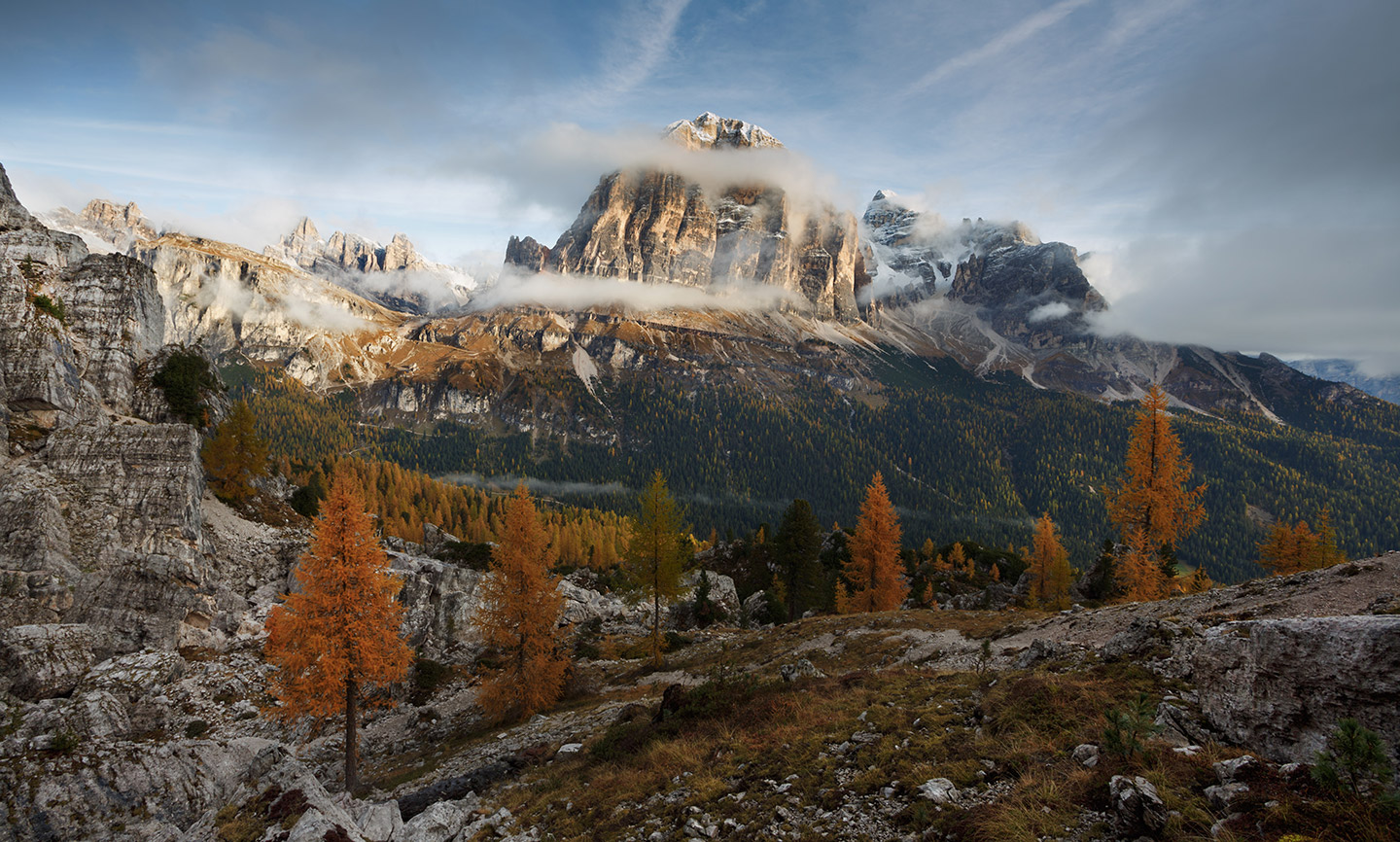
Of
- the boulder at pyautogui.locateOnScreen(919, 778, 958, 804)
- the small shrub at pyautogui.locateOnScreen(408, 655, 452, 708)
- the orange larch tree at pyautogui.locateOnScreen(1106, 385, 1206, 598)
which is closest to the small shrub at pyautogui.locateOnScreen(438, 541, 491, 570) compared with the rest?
the small shrub at pyautogui.locateOnScreen(408, 655, 452, 708)

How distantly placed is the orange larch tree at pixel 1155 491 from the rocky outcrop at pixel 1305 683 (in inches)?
1101

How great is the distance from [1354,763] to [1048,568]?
6763 cm

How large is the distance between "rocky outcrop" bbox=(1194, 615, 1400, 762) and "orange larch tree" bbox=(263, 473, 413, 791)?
83.4 feet

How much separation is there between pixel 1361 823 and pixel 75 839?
28.0 meters

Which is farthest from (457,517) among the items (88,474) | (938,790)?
(938,790)

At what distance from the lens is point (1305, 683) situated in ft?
25.5

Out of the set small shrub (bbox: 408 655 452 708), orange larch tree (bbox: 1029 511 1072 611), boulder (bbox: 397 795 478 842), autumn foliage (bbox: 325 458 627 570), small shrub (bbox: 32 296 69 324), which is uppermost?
small shrub (bbox: 32 296 69 324)

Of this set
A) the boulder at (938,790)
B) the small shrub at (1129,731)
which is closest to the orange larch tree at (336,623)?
the boulder at (938,790)

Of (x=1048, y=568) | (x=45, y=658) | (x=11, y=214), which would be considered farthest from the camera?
(x=1048, y=568)

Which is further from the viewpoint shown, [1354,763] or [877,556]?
[877,556]

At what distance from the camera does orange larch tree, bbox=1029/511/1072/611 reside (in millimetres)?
61438

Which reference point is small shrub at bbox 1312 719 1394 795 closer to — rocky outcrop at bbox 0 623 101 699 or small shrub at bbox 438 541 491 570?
rocky outcrop at bbox 0 623 101 699

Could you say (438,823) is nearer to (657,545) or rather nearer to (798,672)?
(798,672)

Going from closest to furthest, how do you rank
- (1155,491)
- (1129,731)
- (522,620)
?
(1129,731), (522,620), (1155,491)
